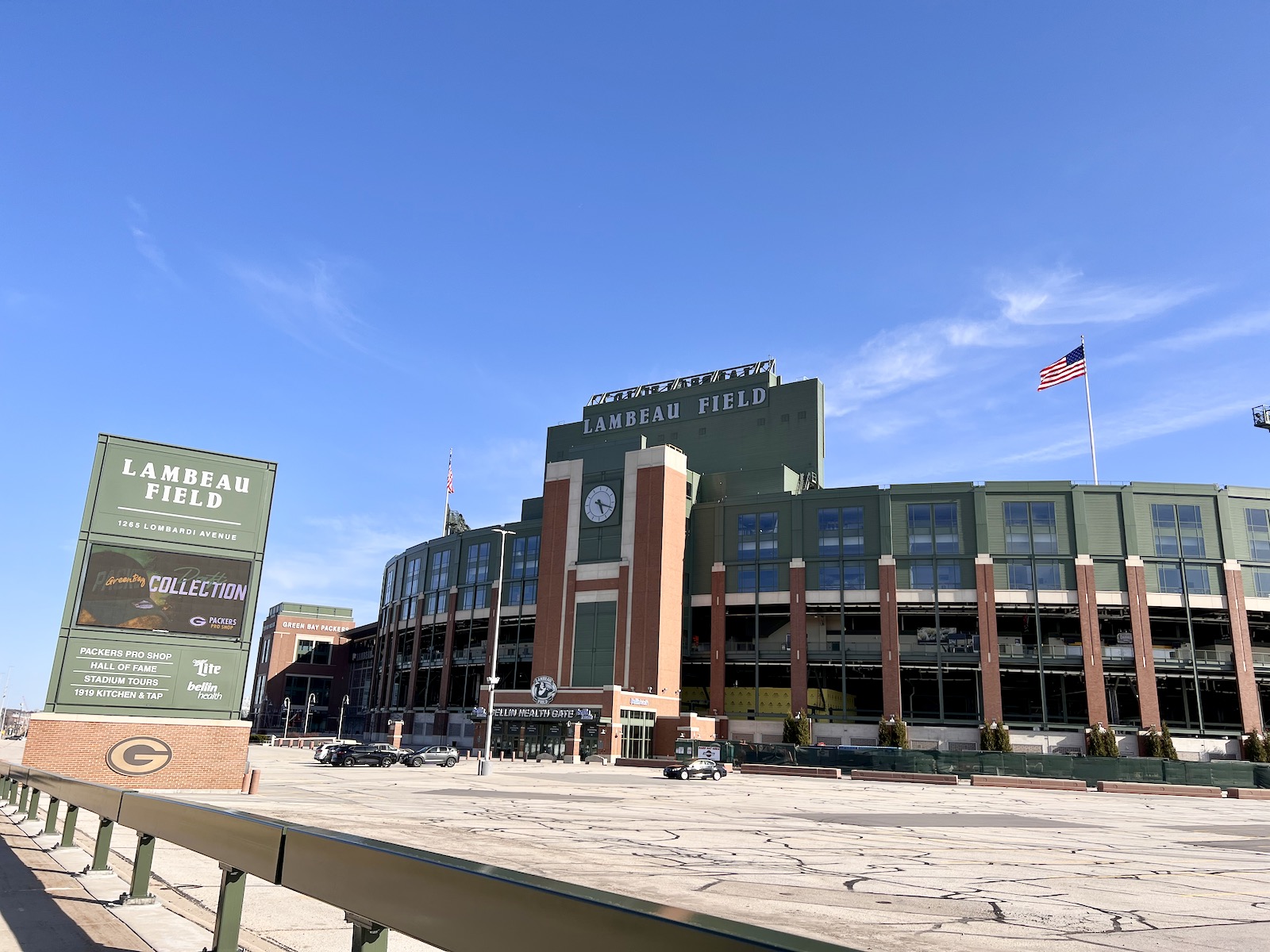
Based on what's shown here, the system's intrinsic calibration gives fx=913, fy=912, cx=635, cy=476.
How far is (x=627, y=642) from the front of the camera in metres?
74.8

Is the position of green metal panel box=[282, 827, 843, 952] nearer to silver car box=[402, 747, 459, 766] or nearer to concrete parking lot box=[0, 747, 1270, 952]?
concrete parking lot box=[0, 747, 1270, 952]

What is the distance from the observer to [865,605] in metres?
76.8

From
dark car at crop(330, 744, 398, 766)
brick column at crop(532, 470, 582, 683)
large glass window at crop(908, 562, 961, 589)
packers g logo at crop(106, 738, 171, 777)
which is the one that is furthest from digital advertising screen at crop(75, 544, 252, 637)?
large glass window at crop(908, 562, 961, 589)

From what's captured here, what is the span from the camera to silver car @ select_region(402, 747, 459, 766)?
179ft

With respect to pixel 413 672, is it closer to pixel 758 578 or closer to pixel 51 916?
pixel 758 578

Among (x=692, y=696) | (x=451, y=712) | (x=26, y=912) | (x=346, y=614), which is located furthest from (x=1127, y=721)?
(x=346, y=614)

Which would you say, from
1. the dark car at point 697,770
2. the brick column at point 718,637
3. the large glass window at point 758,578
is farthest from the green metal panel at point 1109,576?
the dark car at point 697,770

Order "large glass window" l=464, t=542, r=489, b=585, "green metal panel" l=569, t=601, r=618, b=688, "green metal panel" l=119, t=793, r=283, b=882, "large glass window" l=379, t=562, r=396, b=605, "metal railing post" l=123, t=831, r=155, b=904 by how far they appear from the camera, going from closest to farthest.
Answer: "green metal panel" l=119, t=793, r=283, b=882, "metal railing post" l=123, t=831, r=155, b=904, "green metal panel" l=569, t=601, r=618, b=688, "large glass window" l=464, t=542, r=489, b=585, "large glass window" l=379, t=562, r=396, b=605

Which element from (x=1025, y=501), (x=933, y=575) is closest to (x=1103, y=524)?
(x=1025, y=501)

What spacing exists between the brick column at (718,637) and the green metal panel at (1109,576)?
98.7 feet

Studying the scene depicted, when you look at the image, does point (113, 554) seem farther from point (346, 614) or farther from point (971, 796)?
point (346, 614)

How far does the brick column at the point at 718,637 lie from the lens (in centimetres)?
7850

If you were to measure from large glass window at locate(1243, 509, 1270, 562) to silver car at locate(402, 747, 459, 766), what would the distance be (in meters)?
63.7

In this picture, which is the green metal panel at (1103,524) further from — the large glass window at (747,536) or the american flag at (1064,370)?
the large glass window at (747,536)
